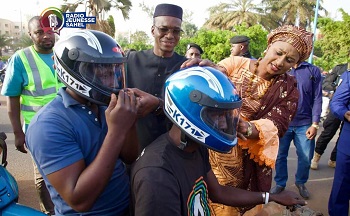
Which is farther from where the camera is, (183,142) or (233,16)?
(233,16)

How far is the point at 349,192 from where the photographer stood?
10.4 ft

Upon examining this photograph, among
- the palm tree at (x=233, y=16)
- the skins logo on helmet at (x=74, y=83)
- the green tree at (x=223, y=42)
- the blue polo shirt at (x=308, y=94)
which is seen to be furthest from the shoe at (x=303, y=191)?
the palm tree at (x=233, y=16)

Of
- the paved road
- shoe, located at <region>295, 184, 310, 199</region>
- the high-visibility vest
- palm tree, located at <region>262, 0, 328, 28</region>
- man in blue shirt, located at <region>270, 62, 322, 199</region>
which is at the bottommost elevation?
the paved road

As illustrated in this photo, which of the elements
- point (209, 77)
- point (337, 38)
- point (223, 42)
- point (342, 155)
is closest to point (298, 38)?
point (209, 77)

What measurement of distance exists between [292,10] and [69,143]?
33298mm

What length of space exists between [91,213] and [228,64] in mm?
1478

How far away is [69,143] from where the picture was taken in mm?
1347

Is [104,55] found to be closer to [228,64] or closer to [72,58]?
[72,58]

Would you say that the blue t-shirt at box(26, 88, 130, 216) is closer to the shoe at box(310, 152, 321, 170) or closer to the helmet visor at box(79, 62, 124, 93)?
the helmet visor at box(79, 62, 124, 93)

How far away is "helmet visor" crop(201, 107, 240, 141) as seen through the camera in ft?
4.96

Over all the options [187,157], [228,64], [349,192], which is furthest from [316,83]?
[187,157]

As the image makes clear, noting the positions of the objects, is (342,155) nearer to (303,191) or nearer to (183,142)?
(303,191)

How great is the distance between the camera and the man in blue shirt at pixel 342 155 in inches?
123

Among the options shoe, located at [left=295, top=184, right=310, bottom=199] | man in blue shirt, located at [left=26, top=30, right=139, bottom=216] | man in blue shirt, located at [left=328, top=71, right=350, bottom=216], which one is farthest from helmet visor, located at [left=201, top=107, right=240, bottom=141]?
shoe, located at [left=295, top=184, right=310, bottom=199]
